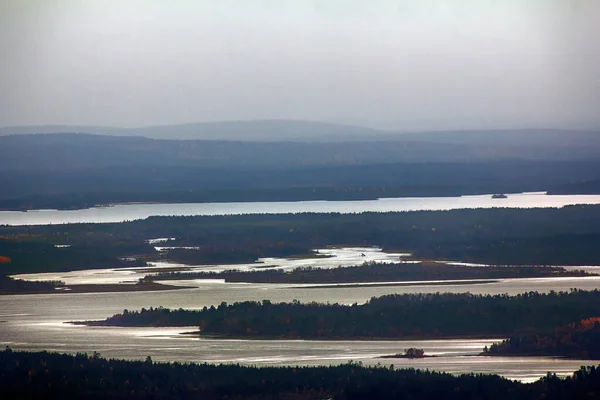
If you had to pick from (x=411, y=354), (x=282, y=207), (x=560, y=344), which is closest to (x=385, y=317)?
(x=411, y=354)

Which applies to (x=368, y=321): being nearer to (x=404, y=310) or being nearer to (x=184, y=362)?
(x=404, y=310)

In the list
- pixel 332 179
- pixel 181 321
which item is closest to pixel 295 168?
pixel 332 179

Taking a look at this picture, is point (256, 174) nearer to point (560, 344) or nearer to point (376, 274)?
point (376, 274)

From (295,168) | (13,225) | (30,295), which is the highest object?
(295,168)

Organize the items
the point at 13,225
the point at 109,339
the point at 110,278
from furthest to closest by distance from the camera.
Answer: the point at 13,225 → the point at 110,278 → the point at 109,339

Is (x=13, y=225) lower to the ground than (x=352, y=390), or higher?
higher

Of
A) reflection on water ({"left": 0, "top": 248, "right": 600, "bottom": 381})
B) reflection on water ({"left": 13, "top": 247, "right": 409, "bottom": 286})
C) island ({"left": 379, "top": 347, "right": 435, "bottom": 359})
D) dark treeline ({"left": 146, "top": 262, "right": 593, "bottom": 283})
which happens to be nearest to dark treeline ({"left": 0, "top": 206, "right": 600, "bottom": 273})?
reflection on water ({"left": 13, "top": 247, "right": 409, "bottom": 286})

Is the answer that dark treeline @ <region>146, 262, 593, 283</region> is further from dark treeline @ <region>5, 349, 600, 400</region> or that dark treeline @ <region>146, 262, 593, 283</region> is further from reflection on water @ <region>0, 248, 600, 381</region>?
dark treeline @ <region>5, 349, 600, 400</region>
